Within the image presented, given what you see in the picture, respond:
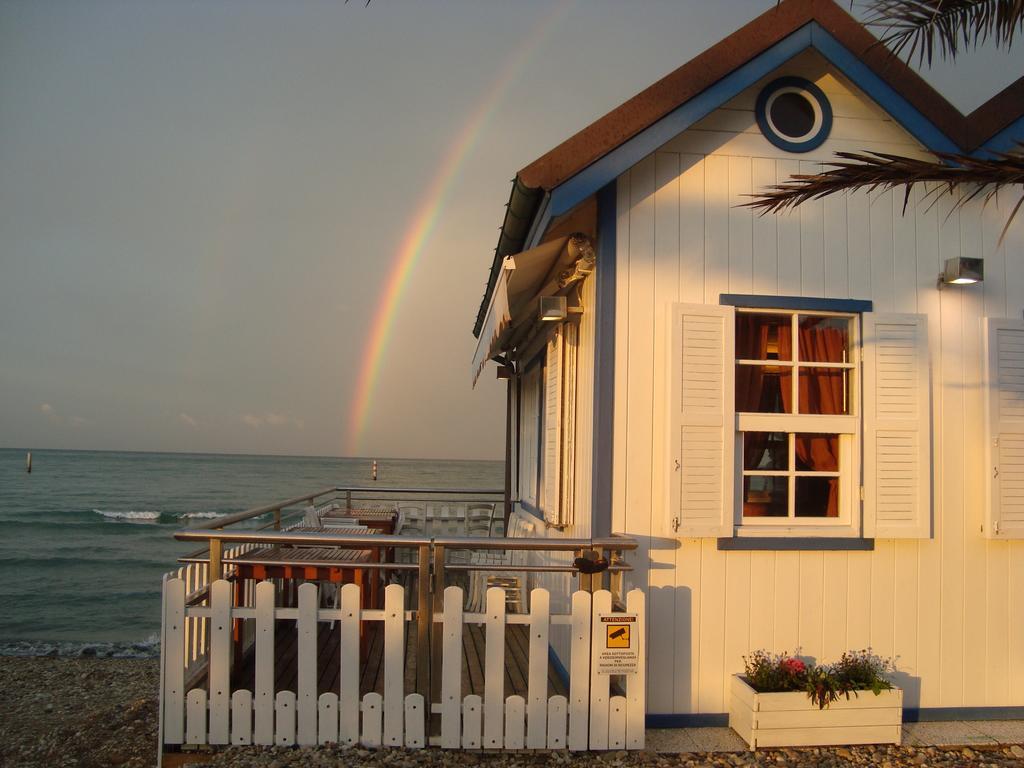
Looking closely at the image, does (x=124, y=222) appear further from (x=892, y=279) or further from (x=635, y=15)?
(x=892, y=279)

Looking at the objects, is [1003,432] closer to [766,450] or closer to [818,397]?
[818,397]

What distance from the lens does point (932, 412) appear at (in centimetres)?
538

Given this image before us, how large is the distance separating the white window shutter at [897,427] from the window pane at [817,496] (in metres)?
0.27

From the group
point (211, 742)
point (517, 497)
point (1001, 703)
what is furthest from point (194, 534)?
point (517, 497)

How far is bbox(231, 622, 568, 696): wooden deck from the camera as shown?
204 inches

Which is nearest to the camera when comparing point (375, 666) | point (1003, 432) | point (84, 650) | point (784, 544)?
point (784, 544)

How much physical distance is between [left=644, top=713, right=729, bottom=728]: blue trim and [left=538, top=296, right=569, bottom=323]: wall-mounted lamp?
2700 millimetres

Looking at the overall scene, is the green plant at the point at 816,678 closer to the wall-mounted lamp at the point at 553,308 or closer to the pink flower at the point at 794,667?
the pink flower at the point at 794,667

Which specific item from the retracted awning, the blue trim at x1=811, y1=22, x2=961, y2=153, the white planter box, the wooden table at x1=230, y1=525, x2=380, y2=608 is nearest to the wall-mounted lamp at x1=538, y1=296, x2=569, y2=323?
the retracted awning

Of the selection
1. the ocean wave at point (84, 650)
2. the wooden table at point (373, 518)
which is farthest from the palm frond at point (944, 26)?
the ocean wave at point (84, 650)

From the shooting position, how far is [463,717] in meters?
4.46

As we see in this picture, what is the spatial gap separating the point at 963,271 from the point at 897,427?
1137 millimetres

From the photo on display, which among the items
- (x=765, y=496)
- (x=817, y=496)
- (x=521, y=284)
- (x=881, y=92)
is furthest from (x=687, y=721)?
(x=881, y=92)

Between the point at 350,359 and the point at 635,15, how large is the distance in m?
27.1
